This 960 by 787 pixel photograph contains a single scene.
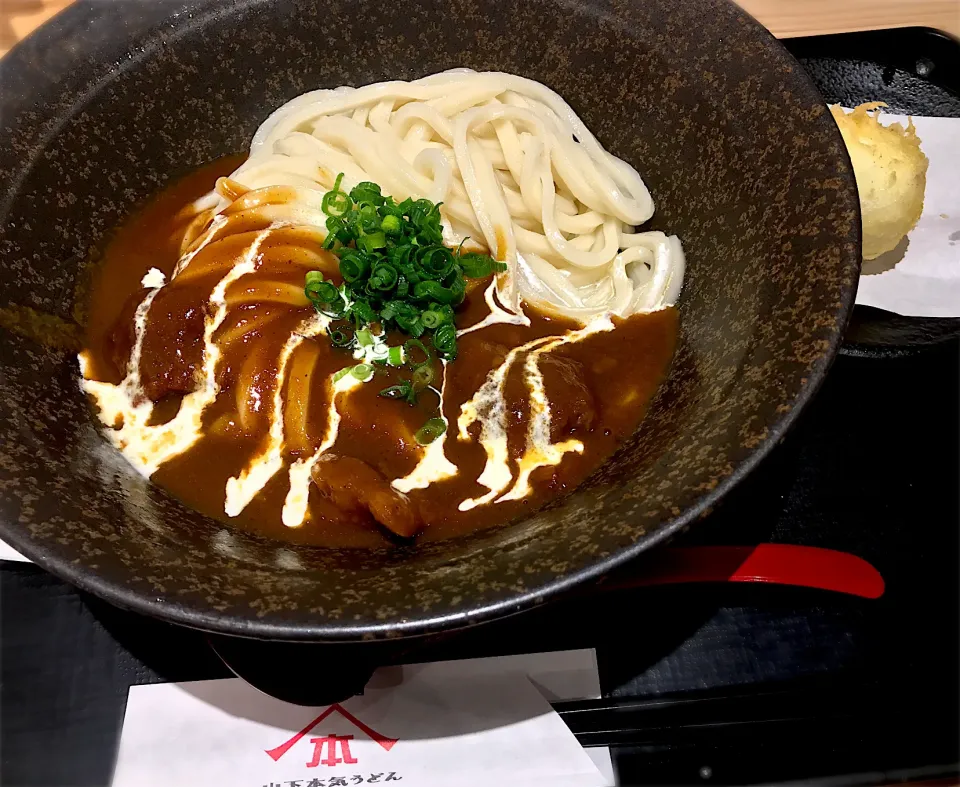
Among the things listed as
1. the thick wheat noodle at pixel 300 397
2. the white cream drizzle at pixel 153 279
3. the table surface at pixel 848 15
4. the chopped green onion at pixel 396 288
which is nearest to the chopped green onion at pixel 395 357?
the chopped green onion at pixel 396 288

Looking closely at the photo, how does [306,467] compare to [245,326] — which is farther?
[245,326]

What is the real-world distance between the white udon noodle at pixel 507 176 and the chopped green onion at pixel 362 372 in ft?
1.61

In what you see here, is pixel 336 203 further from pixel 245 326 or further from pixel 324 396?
pixel 324 396

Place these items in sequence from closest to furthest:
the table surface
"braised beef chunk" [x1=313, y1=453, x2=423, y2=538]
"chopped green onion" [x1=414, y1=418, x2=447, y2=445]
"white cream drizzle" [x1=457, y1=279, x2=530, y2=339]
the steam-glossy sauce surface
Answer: "braised beef chunk" [x1=313, y1=453, x2=423, y2=538], the steam-glossy sauce surface, "chopped green onion" [x1=414, y1=418, x2=447, y2=445], "white cream drizzle" [x1=457, y1=279, x2=530, y2=339], the table surface

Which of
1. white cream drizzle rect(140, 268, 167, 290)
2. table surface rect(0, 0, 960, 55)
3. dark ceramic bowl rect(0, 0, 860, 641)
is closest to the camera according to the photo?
dark ceramic bowl rect(0, 0, 860, 641)

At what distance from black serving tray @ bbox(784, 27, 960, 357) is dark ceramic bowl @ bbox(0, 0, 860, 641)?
3.54ft

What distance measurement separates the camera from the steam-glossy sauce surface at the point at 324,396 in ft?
5.94

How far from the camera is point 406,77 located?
8.88 feet

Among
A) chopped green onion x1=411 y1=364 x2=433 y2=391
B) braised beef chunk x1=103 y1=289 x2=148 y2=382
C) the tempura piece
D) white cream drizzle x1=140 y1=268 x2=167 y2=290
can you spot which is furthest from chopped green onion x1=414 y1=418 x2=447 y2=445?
the tempura piece

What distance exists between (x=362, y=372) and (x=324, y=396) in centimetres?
13

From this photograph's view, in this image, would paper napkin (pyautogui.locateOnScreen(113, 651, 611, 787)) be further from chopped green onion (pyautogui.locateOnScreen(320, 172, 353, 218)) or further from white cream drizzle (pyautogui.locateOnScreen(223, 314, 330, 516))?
chopped green onion (pyautogui.locateOnScreen(320, 172, 353, 218))

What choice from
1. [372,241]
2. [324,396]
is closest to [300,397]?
[324,396]

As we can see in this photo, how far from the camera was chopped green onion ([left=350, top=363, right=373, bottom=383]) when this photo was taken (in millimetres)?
2020

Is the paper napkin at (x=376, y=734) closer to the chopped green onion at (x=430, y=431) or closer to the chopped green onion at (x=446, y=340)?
the chopped green onion at (x=430, y=431)
